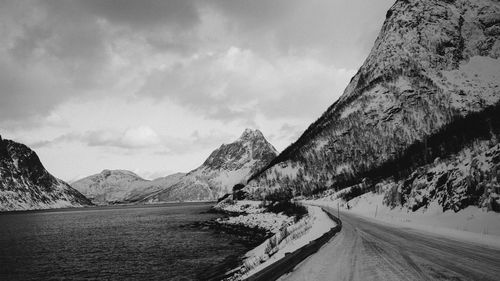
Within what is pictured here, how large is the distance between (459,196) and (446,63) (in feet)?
385

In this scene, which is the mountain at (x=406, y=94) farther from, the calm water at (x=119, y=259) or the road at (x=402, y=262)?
the road at (x=402, y=262)

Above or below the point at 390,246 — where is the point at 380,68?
above

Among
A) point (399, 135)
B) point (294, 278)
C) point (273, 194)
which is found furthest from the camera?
point (273, 194)

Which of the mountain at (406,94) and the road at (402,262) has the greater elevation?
the mountain at (406,94)

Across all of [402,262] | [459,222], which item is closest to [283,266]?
[402,262]

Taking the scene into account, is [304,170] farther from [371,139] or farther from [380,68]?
[380,68]

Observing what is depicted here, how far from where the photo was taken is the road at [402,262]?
776 cm

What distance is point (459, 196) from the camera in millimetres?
20062

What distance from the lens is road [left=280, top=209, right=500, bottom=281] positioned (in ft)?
25.5

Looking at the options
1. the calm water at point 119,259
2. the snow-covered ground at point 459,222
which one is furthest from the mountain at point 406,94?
the snow-covered ground at point 459,222

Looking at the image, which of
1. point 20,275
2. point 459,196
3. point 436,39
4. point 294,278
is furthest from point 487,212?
point 436,39

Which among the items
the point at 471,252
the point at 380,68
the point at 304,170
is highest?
the point at 380,68

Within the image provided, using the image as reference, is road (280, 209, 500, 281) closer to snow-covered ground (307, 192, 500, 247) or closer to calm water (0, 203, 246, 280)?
snow-covered ground (307, 192, 500, 247)

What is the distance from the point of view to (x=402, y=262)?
360 inches
